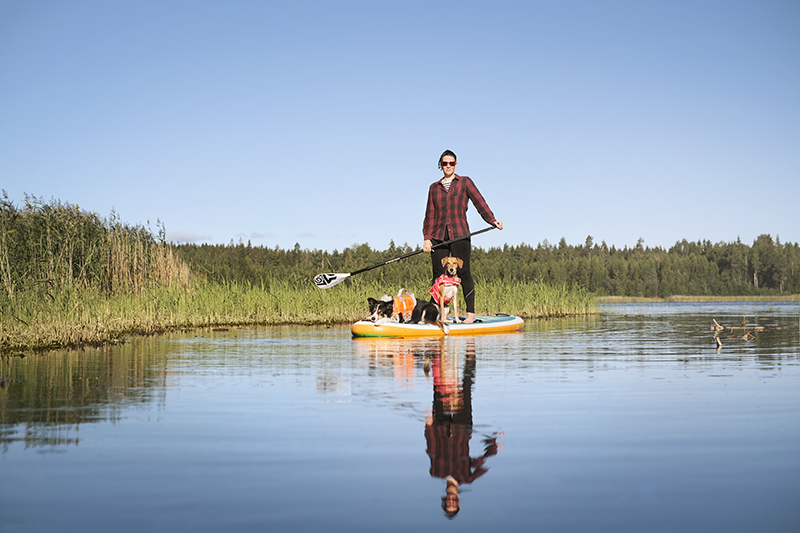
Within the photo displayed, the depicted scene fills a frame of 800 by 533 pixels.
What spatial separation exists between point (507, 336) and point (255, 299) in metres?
7.35

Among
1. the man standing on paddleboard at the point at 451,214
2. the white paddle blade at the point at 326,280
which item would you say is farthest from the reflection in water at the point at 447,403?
the white paddle blade at the point at 326,280

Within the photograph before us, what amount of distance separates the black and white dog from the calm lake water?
15.1ft

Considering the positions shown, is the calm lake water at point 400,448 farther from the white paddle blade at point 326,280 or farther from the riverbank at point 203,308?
the white paddle blade at point 326,280

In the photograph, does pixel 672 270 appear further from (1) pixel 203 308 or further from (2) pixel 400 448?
(2) pixel 400 448

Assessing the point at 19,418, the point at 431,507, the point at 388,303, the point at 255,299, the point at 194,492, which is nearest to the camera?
the point at 431,507

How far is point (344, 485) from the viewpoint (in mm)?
→ 2957

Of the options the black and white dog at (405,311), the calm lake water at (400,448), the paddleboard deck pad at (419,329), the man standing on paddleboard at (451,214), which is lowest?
the calm lake water at (400,448)

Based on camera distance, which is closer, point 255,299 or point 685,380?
point 685,380

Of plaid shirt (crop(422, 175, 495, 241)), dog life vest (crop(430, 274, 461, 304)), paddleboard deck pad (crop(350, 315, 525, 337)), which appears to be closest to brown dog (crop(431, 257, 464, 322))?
dog life vest (crop(430, 274, 461, 304))

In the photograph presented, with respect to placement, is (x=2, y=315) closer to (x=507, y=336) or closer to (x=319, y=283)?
(x=319, y=283)

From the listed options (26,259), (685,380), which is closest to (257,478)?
(685,380)

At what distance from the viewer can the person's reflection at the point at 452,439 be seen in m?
2.99

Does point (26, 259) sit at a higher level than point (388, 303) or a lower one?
higher

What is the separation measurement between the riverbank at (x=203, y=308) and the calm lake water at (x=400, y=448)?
294 centimetres
